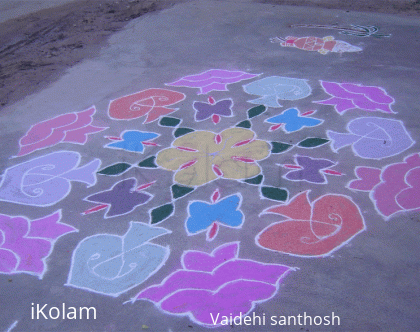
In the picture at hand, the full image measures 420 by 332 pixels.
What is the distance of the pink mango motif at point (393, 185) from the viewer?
4.23 meters

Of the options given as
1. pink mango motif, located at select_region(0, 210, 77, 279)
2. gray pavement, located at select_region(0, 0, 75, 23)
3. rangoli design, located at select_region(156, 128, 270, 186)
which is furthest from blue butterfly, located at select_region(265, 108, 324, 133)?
gray pavement, located at select_region(0, 0, 75, 23)

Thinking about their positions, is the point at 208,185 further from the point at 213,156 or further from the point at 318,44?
the point at 318,44

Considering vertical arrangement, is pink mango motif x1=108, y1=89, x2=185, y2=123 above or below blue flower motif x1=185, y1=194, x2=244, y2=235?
above

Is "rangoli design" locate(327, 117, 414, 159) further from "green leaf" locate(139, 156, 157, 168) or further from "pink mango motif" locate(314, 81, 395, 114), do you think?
"green leaf" locate(139, 156, 157, 168)

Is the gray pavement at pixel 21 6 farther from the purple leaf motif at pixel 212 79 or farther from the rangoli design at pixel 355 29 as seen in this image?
the rangoli design at pixel 355 29

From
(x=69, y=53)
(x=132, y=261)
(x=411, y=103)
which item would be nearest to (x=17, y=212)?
(x=132, y=261)

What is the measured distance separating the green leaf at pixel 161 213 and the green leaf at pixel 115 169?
90 cm

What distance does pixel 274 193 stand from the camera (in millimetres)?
4496

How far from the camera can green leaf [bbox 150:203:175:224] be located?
4.27 m

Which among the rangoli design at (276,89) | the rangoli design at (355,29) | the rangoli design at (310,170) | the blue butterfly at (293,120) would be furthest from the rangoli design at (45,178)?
the rangoli design at (355,29)

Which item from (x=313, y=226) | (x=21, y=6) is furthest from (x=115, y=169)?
(x=21, y=6)

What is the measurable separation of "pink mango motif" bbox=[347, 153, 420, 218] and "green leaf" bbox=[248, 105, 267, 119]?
1811mm

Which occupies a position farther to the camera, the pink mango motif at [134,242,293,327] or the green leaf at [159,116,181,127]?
the green leaf at [159,116,181,127]

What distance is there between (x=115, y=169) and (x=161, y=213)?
1081 millimetres
